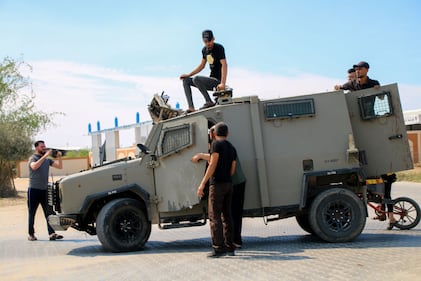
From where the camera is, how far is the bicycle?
11.1 m

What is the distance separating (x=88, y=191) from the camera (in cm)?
987

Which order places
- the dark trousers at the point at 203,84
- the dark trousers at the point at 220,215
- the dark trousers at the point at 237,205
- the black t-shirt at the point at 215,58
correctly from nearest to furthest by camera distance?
the dark trousers at the point at 220,215 → the dark trousers at the point at 237,205 → the dark trousers at the point at 203,84 → the black t-shirt at the point at 215,58

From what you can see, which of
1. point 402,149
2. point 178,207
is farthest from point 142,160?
point 402,149

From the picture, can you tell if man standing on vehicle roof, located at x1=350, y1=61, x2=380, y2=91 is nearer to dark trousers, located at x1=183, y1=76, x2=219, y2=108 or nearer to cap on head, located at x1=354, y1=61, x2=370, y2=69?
cap on head, located at x1=354, y1=61, x2=370, y2=69

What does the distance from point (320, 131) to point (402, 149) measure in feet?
4.68

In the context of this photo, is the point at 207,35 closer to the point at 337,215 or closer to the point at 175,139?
the point at 175,139

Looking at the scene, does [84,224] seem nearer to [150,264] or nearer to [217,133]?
[150,264]

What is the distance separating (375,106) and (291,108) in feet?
4.65

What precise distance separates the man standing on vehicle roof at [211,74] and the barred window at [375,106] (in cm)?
231

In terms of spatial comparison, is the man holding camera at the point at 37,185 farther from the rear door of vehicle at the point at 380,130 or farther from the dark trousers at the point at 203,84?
the rear door of vehicle at the point at 380,130

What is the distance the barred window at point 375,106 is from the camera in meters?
10.2

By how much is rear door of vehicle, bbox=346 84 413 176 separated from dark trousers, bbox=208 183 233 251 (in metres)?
2.63

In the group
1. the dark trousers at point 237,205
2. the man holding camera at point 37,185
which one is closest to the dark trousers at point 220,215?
the dark trousers at point 237,205

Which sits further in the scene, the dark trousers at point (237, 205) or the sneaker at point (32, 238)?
the sneaker at point (32, 238)
